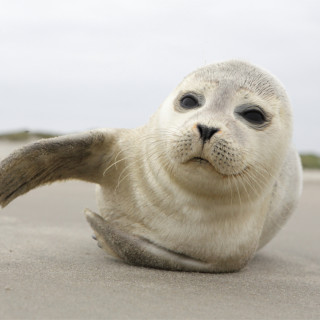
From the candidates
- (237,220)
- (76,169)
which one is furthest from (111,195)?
(237,220)

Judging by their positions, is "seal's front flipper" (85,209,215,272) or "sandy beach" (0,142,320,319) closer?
"sandy beach" (0,142,320,319)

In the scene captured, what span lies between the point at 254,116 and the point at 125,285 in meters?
1.37

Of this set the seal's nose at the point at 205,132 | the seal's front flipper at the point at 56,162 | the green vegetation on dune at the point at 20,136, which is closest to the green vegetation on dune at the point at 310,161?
the green vegetation on dune at the point at 20,136

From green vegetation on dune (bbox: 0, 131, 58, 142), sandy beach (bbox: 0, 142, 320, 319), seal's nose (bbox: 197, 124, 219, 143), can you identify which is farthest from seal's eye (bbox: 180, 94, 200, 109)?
green vegetation on dune (bbox: 0, 131, 58, 142)

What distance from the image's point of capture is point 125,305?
9.20ft

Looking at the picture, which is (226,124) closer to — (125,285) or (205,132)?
(205,132)

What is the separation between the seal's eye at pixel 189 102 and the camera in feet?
12.8

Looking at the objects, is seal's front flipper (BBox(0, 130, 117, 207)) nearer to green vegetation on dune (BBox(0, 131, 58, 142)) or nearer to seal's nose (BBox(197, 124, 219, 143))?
seal's nose (BBox(197, 124, 219, 143))

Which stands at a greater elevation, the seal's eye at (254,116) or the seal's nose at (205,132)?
the seal's eye at (254,116)

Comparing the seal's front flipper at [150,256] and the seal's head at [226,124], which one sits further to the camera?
the seal's front flipper at [150,256]

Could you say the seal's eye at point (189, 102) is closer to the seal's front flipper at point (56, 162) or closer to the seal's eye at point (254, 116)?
the seal's eye at point (254, 116)

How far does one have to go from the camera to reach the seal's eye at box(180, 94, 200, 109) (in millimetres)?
3915

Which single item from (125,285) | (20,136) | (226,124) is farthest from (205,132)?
(20,136)

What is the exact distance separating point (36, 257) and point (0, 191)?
0.50m
